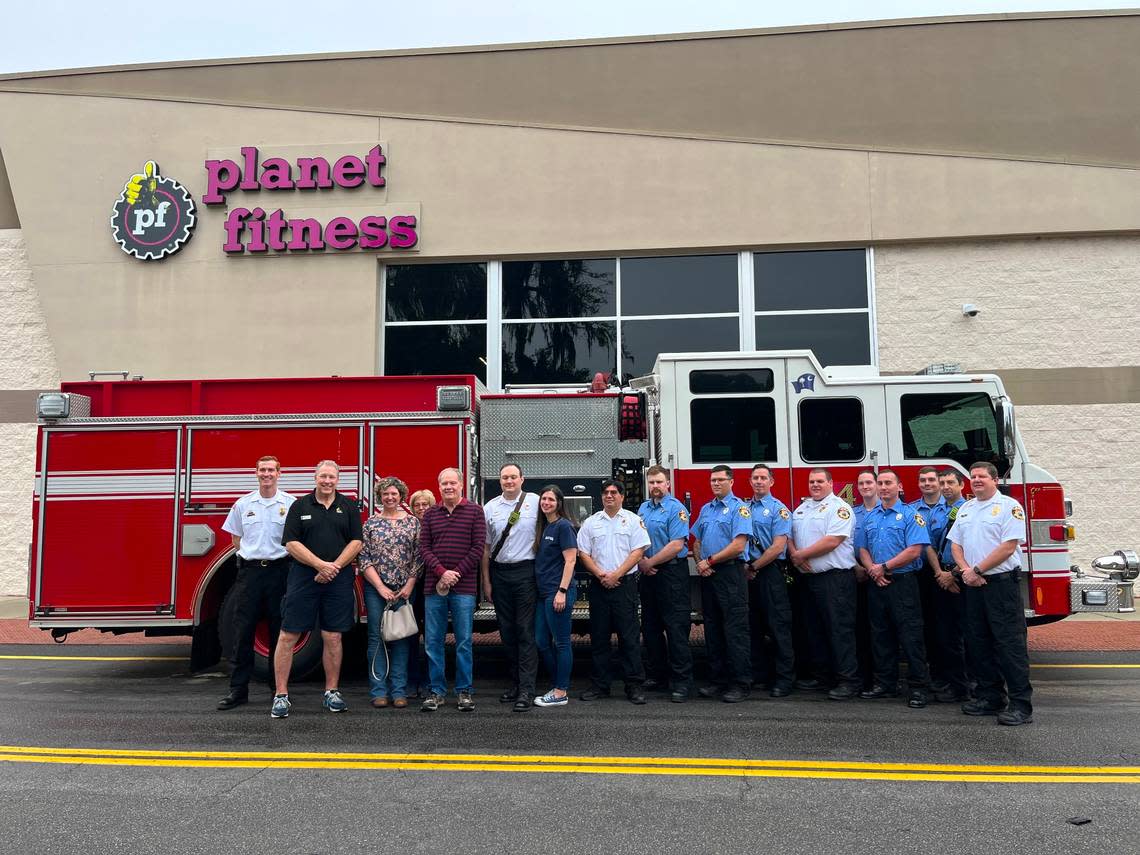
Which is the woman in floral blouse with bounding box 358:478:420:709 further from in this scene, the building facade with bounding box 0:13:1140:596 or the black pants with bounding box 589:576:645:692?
the building facade with bounding box 0:13:1140:596

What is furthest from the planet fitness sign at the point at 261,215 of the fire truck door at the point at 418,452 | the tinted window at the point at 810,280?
the fire truck door at the point at 418,452

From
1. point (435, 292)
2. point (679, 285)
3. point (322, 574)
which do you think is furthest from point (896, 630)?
point (435, 292)

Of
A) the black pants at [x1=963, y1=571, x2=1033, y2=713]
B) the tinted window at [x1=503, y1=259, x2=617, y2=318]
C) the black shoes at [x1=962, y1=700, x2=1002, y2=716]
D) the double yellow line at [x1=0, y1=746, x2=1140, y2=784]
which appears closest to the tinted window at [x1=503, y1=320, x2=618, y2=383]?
the tinted window at [x1=503, y1=259, x2=617, y2=318]

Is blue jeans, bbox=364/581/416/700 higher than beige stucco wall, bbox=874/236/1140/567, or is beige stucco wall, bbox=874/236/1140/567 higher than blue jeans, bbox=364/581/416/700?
beige stucco wall, bbox=874/236/1140/567

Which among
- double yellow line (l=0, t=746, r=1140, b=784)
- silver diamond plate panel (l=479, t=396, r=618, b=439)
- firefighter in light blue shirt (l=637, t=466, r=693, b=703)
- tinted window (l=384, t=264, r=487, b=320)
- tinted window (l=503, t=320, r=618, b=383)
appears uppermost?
tinted window (l=384, t=264, r=487, b=320)

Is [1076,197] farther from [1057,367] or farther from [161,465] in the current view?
[161,465]

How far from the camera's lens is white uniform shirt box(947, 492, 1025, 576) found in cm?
611

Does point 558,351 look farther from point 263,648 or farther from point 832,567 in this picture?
point 832,567

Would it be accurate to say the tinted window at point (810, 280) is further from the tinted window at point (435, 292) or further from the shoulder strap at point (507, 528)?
the shoulder strap at point (507, 528)

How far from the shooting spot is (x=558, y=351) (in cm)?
1456

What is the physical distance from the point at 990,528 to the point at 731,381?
2.56m

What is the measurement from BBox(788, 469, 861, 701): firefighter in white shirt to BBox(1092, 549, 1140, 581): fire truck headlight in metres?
2.25

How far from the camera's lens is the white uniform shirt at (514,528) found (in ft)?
21.8

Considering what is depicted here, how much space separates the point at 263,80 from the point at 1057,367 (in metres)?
14.2
